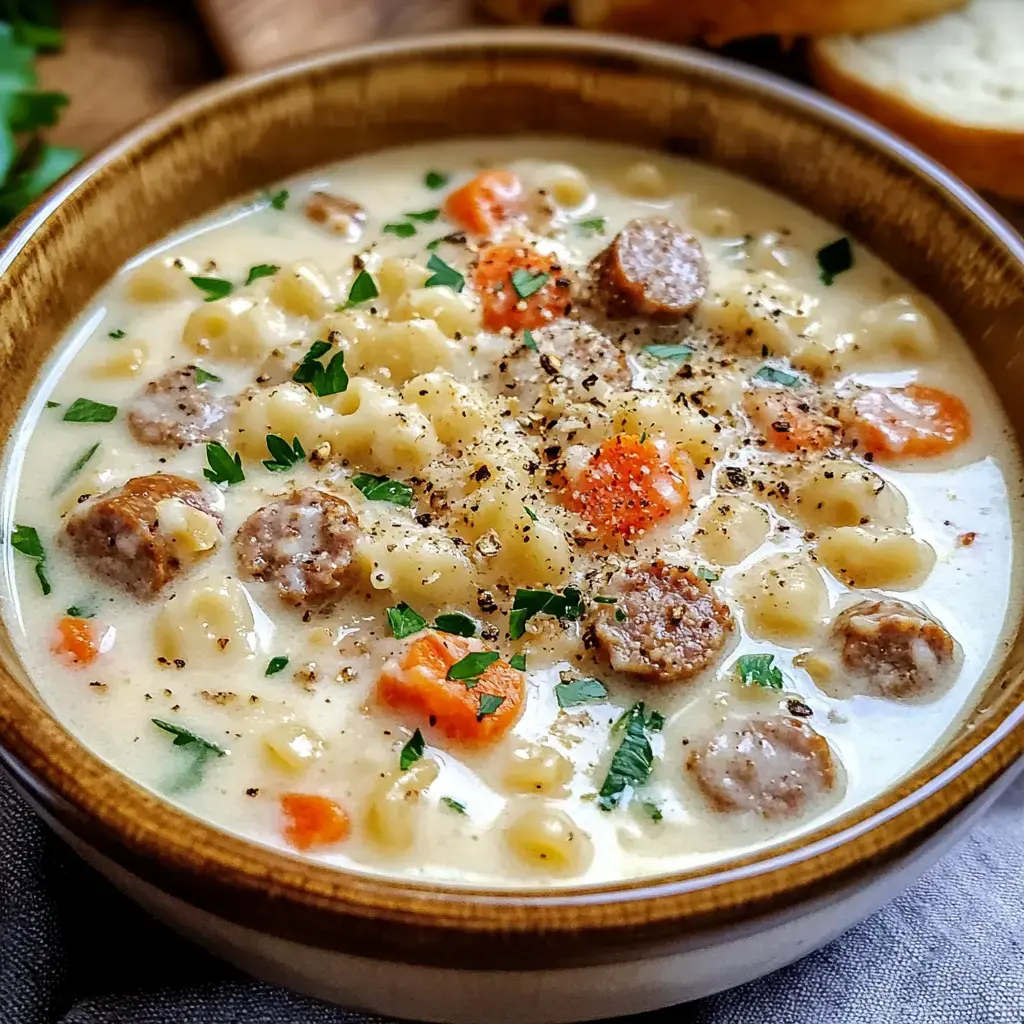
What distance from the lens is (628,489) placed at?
2.67 m

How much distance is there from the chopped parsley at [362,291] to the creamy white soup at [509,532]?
0.01 meters

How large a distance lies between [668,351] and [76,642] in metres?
1.50

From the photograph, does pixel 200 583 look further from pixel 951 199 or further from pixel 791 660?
pixel 951 199

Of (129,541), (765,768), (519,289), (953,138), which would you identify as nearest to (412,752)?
(765,768)

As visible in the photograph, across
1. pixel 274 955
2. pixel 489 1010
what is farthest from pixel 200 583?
pixel 489 1010

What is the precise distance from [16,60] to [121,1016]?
9.76 feet

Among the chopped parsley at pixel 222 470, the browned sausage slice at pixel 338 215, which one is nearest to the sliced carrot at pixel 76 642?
the chopped parsley at pixel 222 470

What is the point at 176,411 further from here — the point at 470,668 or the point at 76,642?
the point at 470,668

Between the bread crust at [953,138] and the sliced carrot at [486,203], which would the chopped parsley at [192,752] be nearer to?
the sliced carrot at [486,203]

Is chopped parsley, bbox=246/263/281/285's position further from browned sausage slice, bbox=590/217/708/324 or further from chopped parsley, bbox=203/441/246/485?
browned sausage slice, bbox=590/217/708/324

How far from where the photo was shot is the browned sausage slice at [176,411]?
2.82 meters

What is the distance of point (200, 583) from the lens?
8.25 feet

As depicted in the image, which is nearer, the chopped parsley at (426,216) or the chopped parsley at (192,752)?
the chopped parsley at (192,752)

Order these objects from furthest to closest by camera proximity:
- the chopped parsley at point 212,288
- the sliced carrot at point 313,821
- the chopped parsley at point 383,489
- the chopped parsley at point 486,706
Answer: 1. the chopped parsley at point 212,288
2. the chopped parsley at point 383,489
3. the chopped parsley at point 486,706
4. the sliced carrot at point 313,821
